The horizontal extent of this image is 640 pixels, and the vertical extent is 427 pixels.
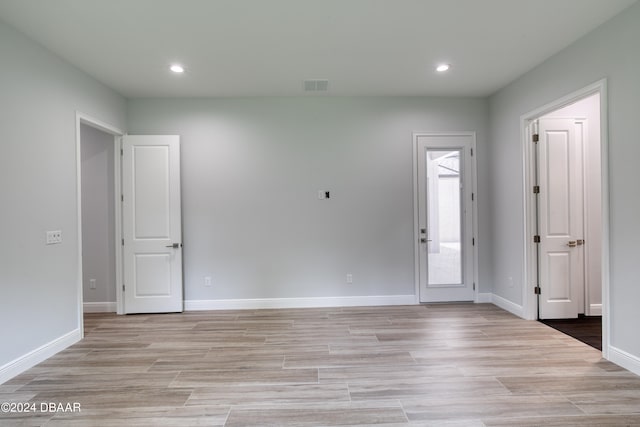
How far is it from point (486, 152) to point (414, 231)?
1.53 m

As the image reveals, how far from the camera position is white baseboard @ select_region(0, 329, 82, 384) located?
2492 mm

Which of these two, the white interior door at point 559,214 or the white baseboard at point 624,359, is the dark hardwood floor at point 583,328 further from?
the white baseboard at point 624,359

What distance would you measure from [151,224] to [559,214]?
5.07 m

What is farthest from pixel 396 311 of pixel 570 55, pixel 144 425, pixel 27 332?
pixel 27 332

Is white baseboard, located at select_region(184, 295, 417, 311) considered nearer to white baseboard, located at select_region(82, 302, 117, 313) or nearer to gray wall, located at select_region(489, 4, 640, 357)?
white baseboard, located at select_region(82, 302, 117, 313)

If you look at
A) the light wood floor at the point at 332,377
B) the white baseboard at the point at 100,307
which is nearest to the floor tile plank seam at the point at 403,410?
the light wood floor at the point at 332,377

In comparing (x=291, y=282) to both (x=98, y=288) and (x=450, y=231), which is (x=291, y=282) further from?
(x=98, y=288)

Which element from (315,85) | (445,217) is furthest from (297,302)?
(315,85)

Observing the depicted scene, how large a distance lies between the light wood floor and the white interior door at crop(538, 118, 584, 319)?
→ 0.51 metres

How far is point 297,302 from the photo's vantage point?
4.29 meters

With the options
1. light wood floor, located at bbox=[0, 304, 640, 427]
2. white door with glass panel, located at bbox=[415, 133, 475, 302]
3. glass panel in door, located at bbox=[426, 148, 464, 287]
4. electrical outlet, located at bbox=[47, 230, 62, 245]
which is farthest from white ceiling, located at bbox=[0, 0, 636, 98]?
light wood floor, located at bbox=[0, 304, 640, 427]

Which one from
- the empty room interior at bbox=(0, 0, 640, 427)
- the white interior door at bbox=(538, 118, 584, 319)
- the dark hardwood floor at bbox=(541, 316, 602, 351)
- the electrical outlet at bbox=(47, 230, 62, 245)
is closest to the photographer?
the empty room interior at bbox=(0, 0, 640, 427)

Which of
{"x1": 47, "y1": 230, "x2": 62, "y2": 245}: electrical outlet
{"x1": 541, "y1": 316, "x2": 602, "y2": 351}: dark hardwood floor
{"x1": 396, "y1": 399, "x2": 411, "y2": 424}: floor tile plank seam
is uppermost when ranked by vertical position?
{"x1": 47, "y1": 230, "x2": 62, "y2": 245}: electrical outlet

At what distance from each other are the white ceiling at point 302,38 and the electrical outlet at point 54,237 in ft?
5.70
